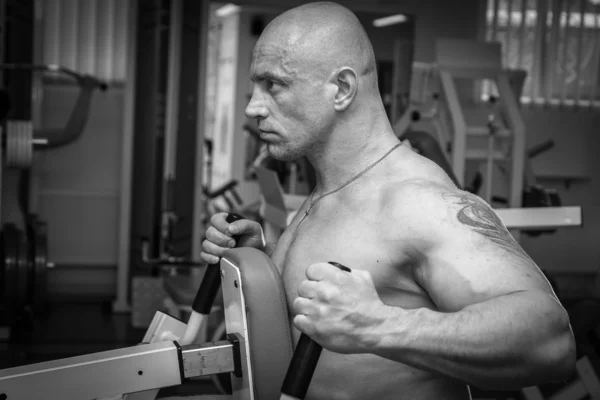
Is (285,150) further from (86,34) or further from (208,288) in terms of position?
(86,34)

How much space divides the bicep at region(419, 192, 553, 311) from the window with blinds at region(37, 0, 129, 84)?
13.9 feet

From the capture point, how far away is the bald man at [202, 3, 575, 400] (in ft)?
2.90

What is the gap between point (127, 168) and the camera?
478 centimetres

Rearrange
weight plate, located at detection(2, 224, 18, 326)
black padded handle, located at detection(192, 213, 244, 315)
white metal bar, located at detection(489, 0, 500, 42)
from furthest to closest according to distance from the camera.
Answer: white metal bar, located at detection(489, 0, 500, 42)
weight plate, located at detection(2, 224, 18, 326)
black padded handle, located at detection(192, 213, 244, 315)

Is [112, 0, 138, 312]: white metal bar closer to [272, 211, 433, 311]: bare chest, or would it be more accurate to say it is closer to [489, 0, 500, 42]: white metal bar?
[489, 0, 500, 42]: white metal bar

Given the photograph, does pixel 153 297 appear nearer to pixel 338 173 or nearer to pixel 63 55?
pixel 63 55

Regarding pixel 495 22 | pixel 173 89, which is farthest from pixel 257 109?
pixel 495 22

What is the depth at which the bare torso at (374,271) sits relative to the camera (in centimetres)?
111

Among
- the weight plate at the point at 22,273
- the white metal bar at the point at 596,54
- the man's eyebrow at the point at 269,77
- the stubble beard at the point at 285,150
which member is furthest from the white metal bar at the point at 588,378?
the white metal bar at the point at 596,54

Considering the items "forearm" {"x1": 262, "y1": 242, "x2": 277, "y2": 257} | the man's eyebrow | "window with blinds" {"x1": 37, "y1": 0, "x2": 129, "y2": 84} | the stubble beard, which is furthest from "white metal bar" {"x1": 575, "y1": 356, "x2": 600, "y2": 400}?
"window with blinds" {"x1": 37, "y1": 0, "x2": 129, "y2": 84}

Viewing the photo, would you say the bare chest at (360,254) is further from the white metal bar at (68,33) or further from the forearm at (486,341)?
the white metal bar at (68,33)

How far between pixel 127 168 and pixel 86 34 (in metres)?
0.97

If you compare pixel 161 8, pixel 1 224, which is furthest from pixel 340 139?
pixel 161 8

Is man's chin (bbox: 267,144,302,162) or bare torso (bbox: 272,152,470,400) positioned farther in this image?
man's chin (bbox: 267,144,302,162)
